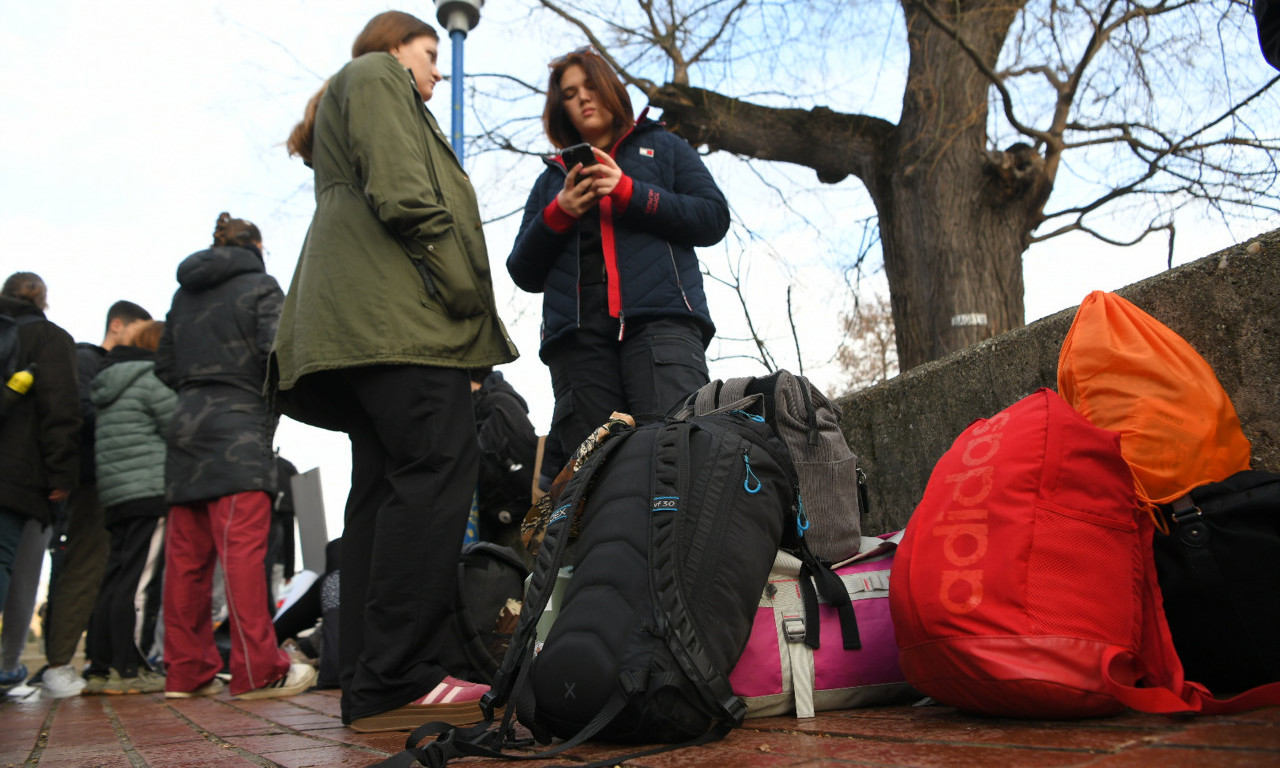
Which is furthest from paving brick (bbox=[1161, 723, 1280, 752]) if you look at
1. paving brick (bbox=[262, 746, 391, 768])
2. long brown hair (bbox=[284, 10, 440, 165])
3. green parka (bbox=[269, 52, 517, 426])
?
long brown hair (bbox=[284, 10, 440, 165])

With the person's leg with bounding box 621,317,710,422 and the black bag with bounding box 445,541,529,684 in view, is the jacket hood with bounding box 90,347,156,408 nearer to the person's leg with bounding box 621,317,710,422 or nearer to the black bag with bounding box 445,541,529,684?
the black bag with bounding box 445,541,529,684

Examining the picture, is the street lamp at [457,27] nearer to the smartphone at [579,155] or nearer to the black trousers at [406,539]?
the smartphone at [579,155]

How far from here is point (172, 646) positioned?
3.99 metres

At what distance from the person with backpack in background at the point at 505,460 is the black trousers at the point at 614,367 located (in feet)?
6.14

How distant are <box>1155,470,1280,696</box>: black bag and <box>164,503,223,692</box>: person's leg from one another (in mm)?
3779

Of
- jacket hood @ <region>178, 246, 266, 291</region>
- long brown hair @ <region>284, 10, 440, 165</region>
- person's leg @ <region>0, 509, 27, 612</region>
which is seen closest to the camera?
long brown hair @ <region>284, 10, 440, 165</region>

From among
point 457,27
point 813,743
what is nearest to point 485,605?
point 813,743

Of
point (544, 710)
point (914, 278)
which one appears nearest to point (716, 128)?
point (914, 278)

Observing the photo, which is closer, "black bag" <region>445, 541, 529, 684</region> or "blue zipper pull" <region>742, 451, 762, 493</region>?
"blue zipper pull" <region>742, 451, 762, 493</region>

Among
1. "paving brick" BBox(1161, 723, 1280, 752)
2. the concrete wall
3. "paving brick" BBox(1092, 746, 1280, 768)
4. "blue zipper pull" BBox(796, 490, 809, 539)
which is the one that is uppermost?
the concrete wall

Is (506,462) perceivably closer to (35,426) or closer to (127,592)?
(127,592)

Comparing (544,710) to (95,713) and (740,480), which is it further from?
(95,713)

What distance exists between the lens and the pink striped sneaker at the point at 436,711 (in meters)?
2.32

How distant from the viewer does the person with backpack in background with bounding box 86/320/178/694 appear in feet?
15.3
